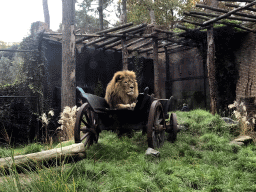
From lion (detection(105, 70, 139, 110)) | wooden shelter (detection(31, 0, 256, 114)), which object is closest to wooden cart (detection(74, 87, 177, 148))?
lion (detection(105, 70, 139, 110))

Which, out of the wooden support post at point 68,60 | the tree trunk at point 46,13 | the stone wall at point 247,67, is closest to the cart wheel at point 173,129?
the wooden support post at point 68,60

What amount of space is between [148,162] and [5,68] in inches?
781

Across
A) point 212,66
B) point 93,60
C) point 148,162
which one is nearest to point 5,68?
point 93,60

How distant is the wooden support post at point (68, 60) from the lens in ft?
25.1

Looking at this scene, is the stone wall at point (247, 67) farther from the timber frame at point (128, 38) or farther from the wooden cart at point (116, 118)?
the wooden cart at point (116, 118)

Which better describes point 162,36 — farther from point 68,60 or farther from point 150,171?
point 150,171

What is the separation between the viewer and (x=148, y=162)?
3.46 meters

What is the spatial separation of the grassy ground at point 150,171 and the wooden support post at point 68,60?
3339 millimetres

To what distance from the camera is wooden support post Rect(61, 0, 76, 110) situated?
25.1 feet

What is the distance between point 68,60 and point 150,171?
5682 mm

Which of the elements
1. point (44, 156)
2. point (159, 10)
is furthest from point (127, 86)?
point (159, 10)

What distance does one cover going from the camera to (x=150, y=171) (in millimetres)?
3086

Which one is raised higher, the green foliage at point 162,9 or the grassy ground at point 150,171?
the green foliage at point 162,9

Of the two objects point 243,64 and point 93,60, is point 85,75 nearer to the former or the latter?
point 93,60
